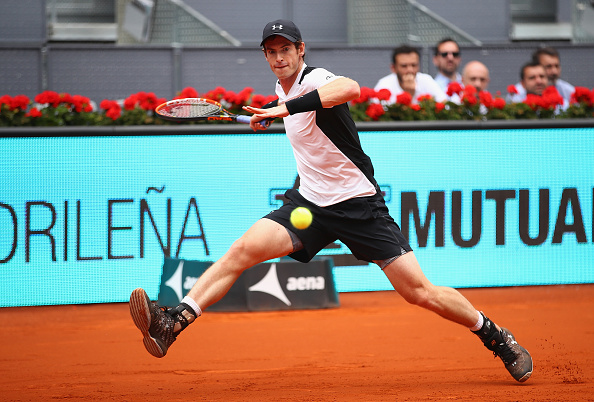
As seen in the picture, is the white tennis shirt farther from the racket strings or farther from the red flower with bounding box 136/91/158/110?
the red flower with bounding box 136/91/158/110

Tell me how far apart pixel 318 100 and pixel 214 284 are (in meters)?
1.12

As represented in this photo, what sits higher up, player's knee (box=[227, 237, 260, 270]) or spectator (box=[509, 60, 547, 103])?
spectator (box=[509, 60, 547, 103])

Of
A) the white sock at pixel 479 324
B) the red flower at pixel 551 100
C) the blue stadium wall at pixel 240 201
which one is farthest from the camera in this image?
the red flower at pixel 551 100

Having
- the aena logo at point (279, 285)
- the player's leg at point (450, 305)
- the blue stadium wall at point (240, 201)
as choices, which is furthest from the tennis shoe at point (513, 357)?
the blue stadium wall at point (240, 201)

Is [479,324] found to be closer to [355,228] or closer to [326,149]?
[355,228]

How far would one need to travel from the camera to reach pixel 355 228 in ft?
14.2

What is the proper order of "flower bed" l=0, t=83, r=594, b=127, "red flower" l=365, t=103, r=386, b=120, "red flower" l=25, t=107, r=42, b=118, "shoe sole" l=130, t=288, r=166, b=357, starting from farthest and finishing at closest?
"red flower" l=365, t=103, r=386, b=120 → "flower bed" l=0, t=83, r=594, b=127 → "red flower" l=25, t=107, r=42, b=118 → "shoe sole" l=130, t=288, r=166, b=357

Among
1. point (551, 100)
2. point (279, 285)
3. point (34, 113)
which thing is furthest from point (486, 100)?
point (34, 113)

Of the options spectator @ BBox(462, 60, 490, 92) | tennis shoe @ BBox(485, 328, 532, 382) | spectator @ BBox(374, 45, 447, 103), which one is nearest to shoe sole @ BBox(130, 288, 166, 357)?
tennis shoe @ BBox(485, 328, 532, 382)

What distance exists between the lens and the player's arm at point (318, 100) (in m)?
3.96

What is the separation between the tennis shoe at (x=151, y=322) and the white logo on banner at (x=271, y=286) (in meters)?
2.93

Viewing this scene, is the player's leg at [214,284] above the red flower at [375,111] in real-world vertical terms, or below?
below

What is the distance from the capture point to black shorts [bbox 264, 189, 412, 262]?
14.1ft

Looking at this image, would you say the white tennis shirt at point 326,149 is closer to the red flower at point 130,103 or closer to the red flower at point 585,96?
the red flower at point 130,103
